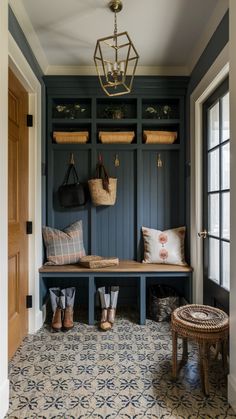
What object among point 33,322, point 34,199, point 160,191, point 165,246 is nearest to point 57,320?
point 33,322

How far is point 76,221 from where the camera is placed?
2871mm

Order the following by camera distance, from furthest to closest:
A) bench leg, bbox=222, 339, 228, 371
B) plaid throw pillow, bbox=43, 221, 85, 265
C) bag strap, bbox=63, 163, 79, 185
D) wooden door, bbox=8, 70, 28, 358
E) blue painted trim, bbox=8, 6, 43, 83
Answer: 1. bag strap, bbox=63, 163, 79, 185
2. plaid throw pillow, bbox=43, 221, 85, 265
3. wooden door, bbox=8, 70, 28, 358
4. blue painted trim, bbox=8, 6, 43, 83
5. bench leg, bbox=222, 339, 228, 371

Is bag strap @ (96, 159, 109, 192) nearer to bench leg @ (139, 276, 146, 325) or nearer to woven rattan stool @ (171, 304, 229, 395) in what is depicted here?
bench leg @ (139, 276, 146, 325)

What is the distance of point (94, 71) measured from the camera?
274 centimetres

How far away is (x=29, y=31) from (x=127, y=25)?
78 cm

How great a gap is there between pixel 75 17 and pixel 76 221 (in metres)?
1.80

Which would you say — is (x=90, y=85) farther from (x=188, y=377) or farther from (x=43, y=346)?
(x=188, y=377)

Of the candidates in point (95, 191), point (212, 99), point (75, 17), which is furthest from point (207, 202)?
point (75, 17)

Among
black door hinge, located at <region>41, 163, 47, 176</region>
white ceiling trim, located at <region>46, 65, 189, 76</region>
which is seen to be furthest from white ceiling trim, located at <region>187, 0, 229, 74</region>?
black door hinge, located at <region>41, 163, 47, 176</region>

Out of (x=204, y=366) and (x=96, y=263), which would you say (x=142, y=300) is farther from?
(x=204, y=366)

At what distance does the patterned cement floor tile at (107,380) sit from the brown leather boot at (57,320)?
0.25ft

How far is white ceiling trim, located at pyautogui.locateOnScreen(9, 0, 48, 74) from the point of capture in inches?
73.3

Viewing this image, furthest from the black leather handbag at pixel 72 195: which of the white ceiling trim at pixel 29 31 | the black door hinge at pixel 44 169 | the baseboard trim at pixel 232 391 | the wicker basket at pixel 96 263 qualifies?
the baseboard trim at pixel 232 391

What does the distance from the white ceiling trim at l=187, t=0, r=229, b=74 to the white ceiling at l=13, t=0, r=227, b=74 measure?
28 millimetres
